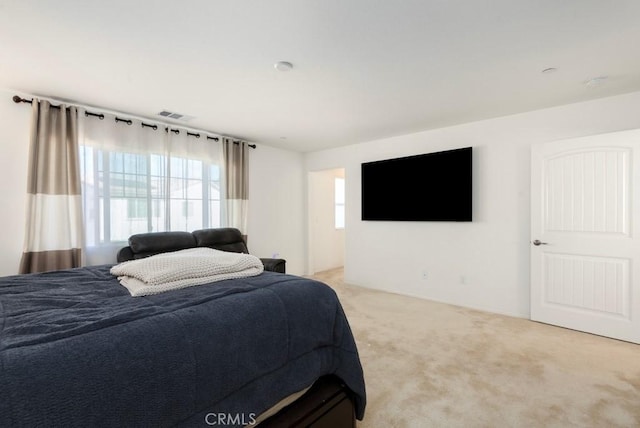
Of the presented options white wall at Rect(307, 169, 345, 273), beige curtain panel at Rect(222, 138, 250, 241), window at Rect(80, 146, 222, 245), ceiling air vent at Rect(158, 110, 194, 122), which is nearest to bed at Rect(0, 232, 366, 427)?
window at Rect(80, 146, 222, 245)

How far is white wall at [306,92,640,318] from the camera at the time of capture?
10.5ft

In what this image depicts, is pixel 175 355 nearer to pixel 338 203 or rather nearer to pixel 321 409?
pixel 321 409

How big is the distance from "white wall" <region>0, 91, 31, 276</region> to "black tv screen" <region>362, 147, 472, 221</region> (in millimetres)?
4052

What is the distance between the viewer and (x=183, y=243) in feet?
11.6

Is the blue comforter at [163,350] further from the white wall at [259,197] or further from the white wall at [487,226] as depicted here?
the white wall at [487,226]

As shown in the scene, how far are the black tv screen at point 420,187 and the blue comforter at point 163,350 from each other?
289cm

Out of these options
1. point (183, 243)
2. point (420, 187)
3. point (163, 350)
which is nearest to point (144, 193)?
point (183, 243)

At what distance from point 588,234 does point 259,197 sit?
13.7ft

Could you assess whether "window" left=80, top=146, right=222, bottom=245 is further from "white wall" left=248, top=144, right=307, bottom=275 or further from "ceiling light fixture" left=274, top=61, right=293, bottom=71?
"ceiling light fixture" left=274, top=61, right=293, bottom=71

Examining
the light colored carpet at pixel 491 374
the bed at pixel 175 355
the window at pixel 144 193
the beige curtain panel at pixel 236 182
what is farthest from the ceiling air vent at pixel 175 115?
the light colored carpet at pixel 491 374

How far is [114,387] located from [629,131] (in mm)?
4152

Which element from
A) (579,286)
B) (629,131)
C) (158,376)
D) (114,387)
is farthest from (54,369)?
(629,131)

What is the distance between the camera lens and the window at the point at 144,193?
329 cm

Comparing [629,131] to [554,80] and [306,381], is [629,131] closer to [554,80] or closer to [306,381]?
[554,80]
